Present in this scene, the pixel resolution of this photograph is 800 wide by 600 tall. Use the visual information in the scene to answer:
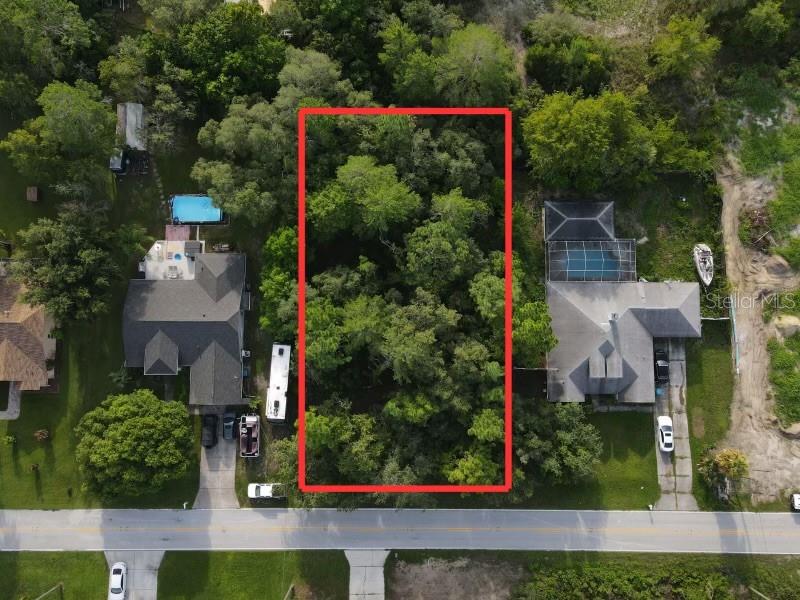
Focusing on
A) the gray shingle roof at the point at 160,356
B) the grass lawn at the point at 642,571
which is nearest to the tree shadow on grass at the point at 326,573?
the grass lawn at the point at 642,571

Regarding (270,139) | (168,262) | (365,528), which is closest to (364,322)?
(270,139)

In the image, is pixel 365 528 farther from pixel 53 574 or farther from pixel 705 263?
pixel 705 263

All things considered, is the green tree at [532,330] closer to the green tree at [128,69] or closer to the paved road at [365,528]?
the paved road at [365,528]

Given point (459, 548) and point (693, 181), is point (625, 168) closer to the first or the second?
point (693, 181)

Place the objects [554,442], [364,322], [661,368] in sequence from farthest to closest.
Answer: [661,368] < [554,442] < [364,322]

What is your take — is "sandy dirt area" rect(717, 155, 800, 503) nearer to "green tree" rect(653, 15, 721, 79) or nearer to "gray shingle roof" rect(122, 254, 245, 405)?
"green tree" rect(653, 15, 721, 79)
